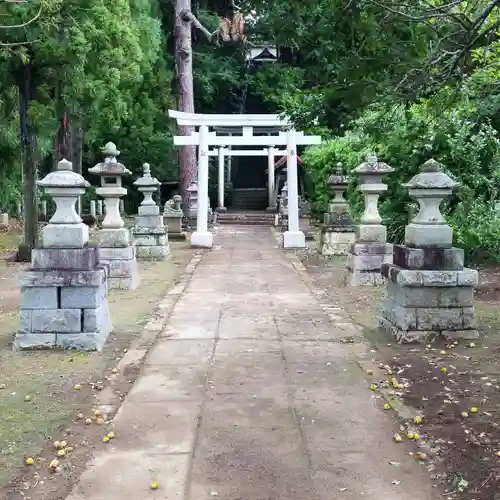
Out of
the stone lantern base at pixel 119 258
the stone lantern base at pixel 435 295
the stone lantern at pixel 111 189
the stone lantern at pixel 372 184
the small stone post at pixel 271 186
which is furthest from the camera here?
the small stone post at pixel 271 186

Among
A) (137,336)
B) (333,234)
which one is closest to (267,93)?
(333,234)

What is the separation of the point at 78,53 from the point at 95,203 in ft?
39.6

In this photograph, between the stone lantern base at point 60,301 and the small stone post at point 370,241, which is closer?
the stone lantern base at point 60,301

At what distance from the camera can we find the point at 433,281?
230 inches

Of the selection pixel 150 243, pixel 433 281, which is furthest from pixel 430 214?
pixel 150 243

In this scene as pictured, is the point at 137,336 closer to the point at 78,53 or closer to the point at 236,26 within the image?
the point at 78,53

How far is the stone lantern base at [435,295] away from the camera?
586 centimetres

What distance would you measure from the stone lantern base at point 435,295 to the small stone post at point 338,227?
692 centimetres

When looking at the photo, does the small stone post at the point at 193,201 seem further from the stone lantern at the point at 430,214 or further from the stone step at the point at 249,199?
the stone lantern at the point at 430,214

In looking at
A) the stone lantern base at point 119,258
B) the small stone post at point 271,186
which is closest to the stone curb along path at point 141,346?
the stone lantern base at point 119,258

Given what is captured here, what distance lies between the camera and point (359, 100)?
12.8ft

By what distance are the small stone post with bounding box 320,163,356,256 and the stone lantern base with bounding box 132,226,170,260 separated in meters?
3.36

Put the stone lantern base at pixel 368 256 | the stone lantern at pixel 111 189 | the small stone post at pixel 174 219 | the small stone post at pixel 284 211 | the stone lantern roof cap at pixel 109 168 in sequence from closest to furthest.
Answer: the stone lantern base at pixel 368 256
the stone lantern at pixel 111 189
the stone lantern roof cap at pixel 109 168
the small stone post at pixel 174 219
the small stone post at pixel 284 211

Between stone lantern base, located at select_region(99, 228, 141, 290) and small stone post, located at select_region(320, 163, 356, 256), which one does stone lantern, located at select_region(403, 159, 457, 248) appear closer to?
stone lantern base, located at select_region(99, 228, 141, 290)
